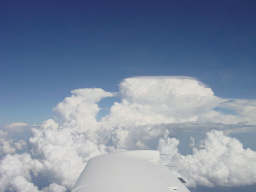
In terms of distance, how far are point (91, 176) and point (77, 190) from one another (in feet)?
4.89

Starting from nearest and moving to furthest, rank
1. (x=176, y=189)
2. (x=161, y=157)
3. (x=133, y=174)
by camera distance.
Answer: (x=176, y=189), (x=133, y=174), (x=161, y=157)

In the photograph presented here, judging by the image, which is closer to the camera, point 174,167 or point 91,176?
point 91,176

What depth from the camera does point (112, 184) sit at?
6156 mm

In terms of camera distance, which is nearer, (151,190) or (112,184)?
(151,190)

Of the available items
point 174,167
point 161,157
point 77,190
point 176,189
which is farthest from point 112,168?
point 161,157

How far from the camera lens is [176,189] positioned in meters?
5.89

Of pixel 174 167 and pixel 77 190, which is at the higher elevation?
pixel 174 167

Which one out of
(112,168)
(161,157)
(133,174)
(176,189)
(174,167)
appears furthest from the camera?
(161,157)

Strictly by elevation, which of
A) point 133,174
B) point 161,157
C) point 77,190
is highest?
point 161,157

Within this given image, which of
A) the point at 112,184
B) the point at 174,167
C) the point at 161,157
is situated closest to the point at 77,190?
the point at 112,184

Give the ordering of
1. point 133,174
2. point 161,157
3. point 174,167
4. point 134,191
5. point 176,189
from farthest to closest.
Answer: point 161,157
point 174,167
point 133,174
point 176,189
point 134,191

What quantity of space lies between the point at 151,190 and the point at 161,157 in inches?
259

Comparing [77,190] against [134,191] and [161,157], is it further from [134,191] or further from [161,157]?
[161,157]

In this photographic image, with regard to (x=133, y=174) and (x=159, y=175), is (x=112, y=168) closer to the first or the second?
(x=133, y=174)
